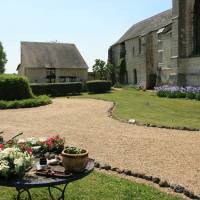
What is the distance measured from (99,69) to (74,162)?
38619mm

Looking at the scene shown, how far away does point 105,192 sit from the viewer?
5.94 metres

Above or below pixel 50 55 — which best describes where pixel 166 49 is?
below

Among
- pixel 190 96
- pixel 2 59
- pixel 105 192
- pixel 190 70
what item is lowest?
pixel 105 192

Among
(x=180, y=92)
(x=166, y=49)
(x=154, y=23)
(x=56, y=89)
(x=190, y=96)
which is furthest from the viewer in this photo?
(x=154, y=23)

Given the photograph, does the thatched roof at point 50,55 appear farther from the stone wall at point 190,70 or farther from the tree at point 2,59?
the tree at point 2,59

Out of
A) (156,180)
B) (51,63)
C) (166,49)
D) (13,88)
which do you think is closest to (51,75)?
(51,63)

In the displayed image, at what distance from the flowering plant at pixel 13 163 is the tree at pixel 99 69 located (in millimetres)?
38138

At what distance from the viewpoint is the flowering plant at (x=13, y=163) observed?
174 inches

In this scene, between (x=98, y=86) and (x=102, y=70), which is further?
(x=102, y=70)

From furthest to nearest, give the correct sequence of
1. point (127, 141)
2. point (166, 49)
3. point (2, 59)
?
point (2, 59)
point (166, 49)
point (127, 141)

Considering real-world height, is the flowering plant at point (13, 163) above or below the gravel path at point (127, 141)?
above

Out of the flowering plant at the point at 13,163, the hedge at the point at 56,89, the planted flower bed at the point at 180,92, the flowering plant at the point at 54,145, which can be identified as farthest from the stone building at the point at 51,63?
the flowering plant at the point at 13,163

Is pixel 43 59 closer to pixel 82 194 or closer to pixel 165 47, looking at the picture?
pixel 165 47

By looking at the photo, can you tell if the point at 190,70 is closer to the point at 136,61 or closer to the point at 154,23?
the point at 154,23
